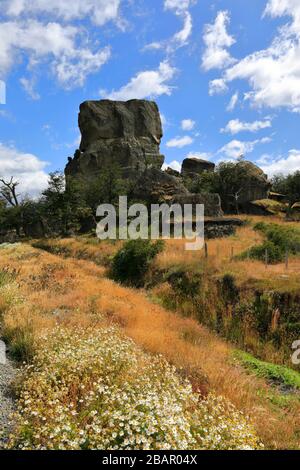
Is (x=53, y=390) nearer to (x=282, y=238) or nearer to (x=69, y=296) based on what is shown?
(x=69, y=296)

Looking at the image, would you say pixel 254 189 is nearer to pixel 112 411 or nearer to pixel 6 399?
pixel 6 399

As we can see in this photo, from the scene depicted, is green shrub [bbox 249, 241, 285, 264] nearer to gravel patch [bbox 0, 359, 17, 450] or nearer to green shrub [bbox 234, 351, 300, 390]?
green shrub [bbox 234, 351, 300, 390]

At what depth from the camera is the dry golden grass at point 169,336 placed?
5.65m

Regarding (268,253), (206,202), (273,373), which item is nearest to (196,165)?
(206,202)

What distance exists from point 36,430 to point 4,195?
201 ft

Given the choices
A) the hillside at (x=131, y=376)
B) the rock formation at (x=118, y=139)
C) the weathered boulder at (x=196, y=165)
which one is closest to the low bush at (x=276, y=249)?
the hillside at (x=131, y=376)

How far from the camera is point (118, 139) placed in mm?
78625

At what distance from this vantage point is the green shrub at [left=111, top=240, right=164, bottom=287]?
65.0 ft

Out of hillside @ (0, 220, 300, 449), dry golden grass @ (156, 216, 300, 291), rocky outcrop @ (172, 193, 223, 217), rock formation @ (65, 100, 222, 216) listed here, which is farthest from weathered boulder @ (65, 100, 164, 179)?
hillside @ (0, 220, 300, 449)

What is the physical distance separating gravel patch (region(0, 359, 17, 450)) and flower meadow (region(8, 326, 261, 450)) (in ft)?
0.48

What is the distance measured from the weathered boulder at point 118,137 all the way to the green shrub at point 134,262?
51.5 meters

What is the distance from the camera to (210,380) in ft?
20.3

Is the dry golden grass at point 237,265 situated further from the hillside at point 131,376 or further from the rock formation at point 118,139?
the rock formation at point 118,139
